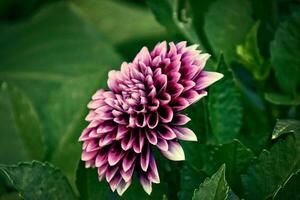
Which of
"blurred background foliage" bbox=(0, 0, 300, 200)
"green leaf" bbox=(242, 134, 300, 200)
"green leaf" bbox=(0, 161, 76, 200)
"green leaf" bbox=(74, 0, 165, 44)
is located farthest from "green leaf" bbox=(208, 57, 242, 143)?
"green leaf" bbox=(74, 0, 165, 44)

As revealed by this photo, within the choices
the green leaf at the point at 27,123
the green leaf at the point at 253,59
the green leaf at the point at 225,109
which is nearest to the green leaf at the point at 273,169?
the green leaf at the point at 225,109

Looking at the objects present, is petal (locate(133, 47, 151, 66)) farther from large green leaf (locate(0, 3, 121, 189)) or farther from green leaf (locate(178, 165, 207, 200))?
large green leaf (locate(0, 3, 121, 189))

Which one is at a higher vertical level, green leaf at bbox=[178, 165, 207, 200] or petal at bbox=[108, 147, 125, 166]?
petal at bbox=[108, 147, 125, 166]

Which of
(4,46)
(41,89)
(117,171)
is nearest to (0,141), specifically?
(41,89)

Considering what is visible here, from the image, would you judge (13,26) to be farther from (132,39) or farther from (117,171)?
(117,171)

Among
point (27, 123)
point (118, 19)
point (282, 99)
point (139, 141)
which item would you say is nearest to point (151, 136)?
point (139, 141)

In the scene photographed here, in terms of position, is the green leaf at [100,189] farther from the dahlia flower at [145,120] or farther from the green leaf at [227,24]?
the green leaf at [227,24]

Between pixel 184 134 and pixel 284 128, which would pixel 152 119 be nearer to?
pixel 184 134
